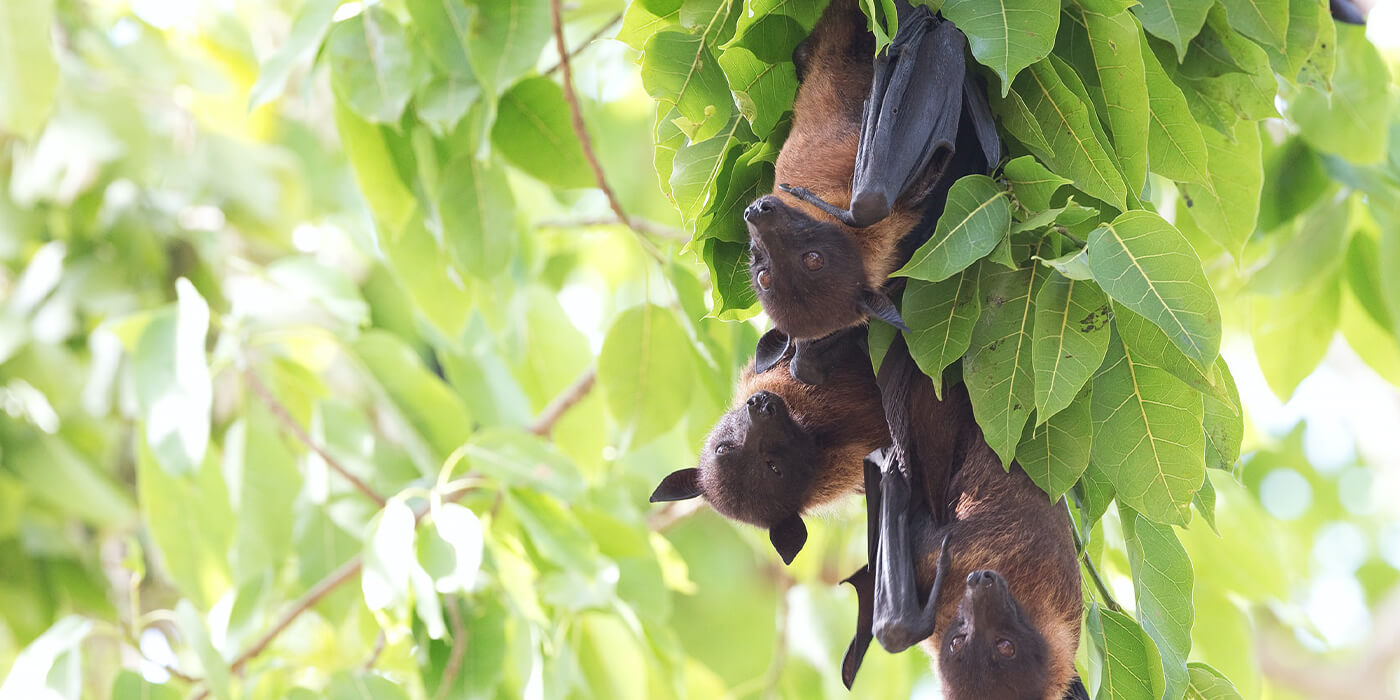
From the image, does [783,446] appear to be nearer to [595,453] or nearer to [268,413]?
[595,453]

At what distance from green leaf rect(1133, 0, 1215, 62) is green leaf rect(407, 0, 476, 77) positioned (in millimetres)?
1217

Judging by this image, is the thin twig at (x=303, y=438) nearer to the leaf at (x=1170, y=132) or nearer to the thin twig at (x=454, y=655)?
the thin twig at (x=454, y=655)

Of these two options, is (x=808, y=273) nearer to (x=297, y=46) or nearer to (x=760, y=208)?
(x=760, y=208)

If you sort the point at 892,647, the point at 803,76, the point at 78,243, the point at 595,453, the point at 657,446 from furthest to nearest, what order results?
the point at 78,243
the point at 657,446
the point at 595,453
the point at 803,76
the point at 892,647

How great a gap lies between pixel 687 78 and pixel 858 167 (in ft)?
1.07

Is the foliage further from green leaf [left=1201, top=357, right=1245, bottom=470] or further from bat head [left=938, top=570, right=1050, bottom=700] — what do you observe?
bat head [left=938, top=570, right=1050, bottom=700]

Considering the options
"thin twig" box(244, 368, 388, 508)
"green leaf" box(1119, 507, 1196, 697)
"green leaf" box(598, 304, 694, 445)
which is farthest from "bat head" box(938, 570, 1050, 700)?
"thin twig" box(244, 368, 388, 508)

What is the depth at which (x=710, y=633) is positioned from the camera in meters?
11.5

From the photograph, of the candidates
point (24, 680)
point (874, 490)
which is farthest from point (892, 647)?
point (24, 680)

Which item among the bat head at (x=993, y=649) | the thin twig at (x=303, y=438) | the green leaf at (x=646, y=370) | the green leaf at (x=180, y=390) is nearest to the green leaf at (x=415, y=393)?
the thin twig at (x=303, y=438)

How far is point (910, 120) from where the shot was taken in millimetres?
1616

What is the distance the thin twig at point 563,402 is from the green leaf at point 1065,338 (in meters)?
2.07

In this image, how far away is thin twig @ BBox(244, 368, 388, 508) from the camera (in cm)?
313

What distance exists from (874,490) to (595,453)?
187 cm
